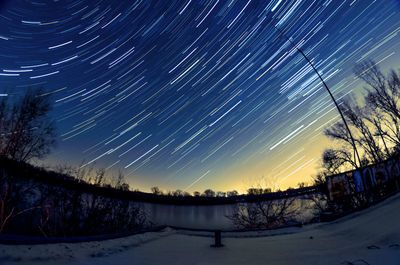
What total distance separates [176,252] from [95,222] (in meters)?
11.9

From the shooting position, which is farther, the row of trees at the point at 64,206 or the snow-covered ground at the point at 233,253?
the row of trees at the point at 64,206

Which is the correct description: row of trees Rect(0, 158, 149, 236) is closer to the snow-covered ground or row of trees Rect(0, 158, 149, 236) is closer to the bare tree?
the snow-covered ground

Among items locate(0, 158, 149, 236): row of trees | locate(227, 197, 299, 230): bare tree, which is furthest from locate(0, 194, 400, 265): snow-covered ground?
locate(227, 197, 299, 230): bare tree

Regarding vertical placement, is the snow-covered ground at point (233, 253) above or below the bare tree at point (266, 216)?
above

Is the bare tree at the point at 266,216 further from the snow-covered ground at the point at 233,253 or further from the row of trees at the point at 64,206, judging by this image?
the snow-covered ground at the point at 233,253

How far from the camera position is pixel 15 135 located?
14641 millimetres

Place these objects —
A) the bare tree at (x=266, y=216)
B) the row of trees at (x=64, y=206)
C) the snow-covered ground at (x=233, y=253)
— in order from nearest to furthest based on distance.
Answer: the snow-covered ground at (x=233, y=253), the row of trees at (x=64, y=206), the bare tree at (x=266, y=216)

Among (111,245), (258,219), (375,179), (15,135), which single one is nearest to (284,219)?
(258,219)

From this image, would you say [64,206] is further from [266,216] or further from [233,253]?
[266,216]

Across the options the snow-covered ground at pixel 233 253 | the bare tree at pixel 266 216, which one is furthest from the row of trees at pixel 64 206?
the bare tree at pixel 266 216

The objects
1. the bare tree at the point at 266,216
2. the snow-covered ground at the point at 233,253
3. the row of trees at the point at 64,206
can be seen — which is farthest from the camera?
the bare tree at the point at 266,216

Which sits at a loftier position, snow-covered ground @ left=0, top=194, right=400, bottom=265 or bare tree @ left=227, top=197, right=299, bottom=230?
snow-covered ground @ left=0, top=194, right=400, bottom=265

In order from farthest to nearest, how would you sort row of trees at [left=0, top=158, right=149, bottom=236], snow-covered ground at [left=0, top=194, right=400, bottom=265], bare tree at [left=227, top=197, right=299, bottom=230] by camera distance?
bare tree at [left=227, top=197, right=299, bottom=230]
row of trees at [left=0, top=158, right=149, bottom=236]
snow-covered ground at [left=0, top=194, right=400, bottom=265]

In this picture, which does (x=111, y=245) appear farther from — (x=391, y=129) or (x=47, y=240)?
(x=391, y=129)
